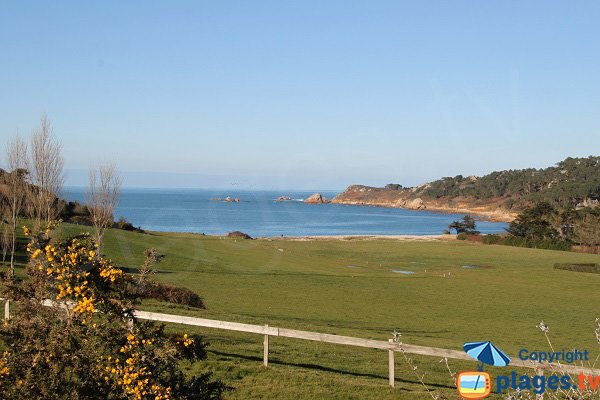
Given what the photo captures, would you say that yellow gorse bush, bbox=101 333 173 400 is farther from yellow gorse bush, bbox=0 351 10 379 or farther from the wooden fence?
the wooden fence

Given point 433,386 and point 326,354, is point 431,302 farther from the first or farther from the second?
point 433,386

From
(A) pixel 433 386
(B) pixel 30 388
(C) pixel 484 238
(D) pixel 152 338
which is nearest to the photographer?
(B) pixel 30 388

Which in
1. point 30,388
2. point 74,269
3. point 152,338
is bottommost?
point 30,388

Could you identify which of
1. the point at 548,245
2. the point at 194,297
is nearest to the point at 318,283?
the point at 194,297

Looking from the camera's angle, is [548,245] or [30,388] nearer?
[30,388]

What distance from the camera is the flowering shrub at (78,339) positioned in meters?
7.26

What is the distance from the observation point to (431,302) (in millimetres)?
36000

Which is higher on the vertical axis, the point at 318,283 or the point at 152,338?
the point at 152,338

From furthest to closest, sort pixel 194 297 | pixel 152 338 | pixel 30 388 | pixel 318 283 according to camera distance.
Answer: pixel 318 283, pixel 194 297, pixel 152 338, pixel 30 388

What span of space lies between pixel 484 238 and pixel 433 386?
8326 cm

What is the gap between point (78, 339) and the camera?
7484 millimetres

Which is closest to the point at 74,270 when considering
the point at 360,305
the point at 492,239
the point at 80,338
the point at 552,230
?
the point at 80,338

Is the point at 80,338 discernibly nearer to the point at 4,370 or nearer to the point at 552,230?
the point at 4,370

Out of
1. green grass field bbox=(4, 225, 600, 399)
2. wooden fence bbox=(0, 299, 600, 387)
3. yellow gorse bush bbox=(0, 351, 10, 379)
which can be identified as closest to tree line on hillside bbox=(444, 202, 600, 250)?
green grass field bbox=(4, 225, 600, 399)
